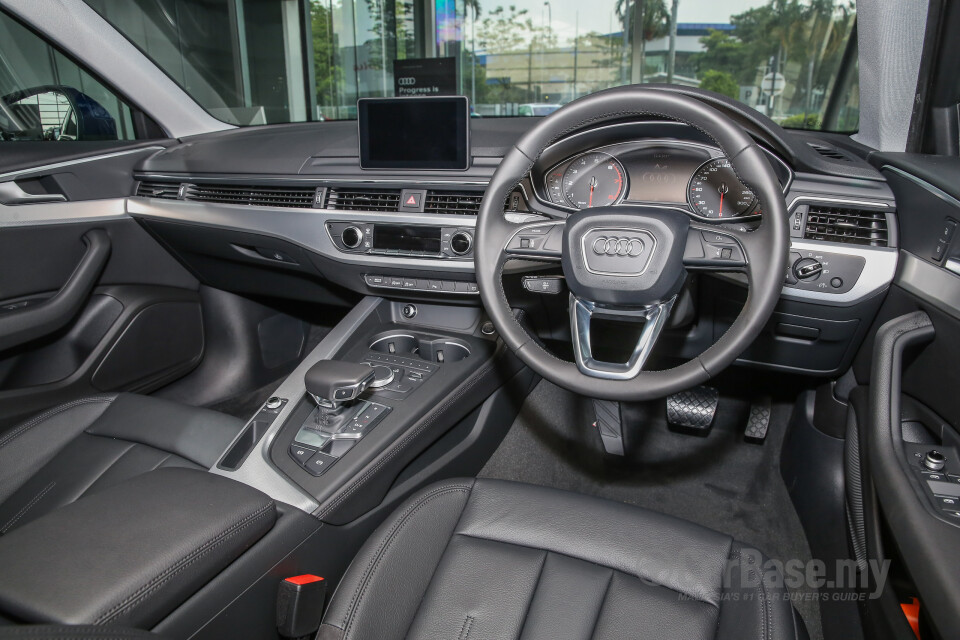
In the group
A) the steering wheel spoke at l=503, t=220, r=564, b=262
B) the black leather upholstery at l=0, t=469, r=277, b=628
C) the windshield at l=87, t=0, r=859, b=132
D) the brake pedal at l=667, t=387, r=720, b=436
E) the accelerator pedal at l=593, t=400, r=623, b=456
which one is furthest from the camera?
the windshield at l=87, t=0, r=859, b=132

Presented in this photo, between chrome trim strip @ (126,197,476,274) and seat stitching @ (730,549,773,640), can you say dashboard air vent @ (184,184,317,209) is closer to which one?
chrome trim strip @ (126,197,476,274)

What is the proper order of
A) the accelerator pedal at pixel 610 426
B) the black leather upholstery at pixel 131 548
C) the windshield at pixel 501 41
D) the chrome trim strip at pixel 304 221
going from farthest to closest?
the windshield at pixel 501 41 < the accelerator pedal at pixel 610 426 < the chrome trim strip at pixel 304 221 < the black leather upholstery at pixel 131 548

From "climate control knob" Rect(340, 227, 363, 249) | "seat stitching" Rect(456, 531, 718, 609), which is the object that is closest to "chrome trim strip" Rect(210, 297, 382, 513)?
"climate control knob" Rect(340, 227, 363, 249)

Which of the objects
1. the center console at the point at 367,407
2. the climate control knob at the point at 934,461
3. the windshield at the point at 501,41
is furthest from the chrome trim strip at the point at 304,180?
the windshield at the point at 501,41

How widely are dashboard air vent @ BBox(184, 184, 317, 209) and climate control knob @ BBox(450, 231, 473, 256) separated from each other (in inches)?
18.6

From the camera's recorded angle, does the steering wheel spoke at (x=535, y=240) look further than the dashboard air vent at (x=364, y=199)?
No

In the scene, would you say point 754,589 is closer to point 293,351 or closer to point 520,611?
point 520,611

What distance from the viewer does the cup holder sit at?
182 cm

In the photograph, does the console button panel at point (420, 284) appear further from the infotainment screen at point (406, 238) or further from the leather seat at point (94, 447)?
the leather seat at point (94, 447)

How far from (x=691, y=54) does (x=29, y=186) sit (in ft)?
15.1

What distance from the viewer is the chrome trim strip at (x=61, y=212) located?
6.16ft

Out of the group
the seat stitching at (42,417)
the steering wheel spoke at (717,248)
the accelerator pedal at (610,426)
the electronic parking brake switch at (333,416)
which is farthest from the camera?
the accelerator pedal at (610,426)

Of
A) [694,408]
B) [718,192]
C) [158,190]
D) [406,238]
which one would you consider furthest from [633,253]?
[158,190]

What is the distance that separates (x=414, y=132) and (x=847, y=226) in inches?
40.9
